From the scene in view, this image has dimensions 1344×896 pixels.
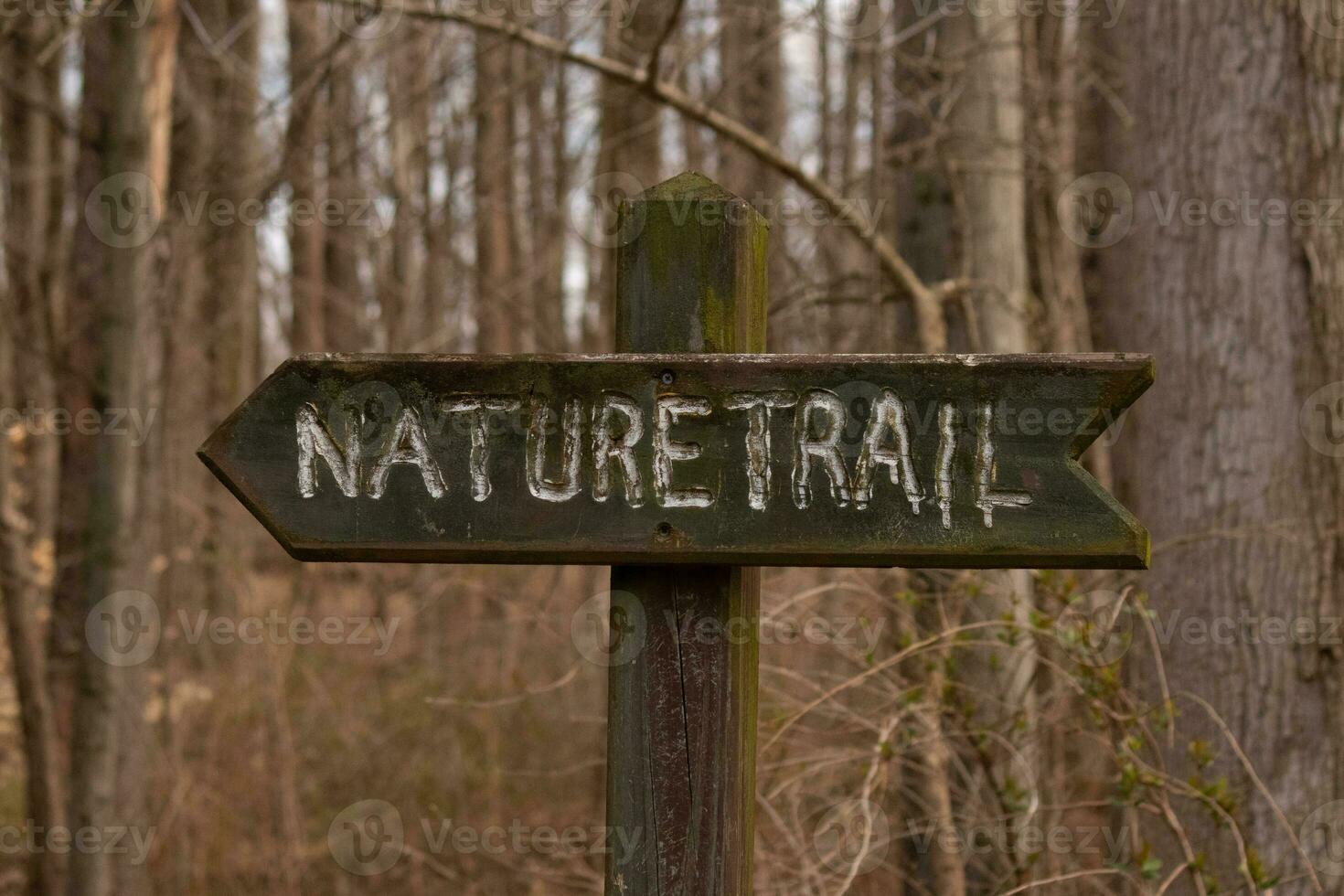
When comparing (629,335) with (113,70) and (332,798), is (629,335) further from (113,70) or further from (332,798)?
(332,798)

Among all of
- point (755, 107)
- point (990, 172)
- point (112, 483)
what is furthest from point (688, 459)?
point (755, 107)

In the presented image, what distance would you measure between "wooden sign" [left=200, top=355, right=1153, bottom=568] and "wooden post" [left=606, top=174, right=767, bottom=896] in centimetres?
12

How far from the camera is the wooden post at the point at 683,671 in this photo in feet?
5.52

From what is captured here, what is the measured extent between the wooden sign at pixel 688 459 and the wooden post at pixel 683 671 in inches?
4.9

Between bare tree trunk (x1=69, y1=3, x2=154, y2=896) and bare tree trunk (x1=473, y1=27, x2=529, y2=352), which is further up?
bare tree trunk (x1=473, y1=27, x2=529, y2=352)

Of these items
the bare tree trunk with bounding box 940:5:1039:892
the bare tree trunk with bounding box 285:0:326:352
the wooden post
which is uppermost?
the bare tree trunk with bounding box 285:0:326:352

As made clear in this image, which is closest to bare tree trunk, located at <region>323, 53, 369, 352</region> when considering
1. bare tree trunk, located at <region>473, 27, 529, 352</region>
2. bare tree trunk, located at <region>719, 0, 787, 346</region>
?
bare tree trunk, located at <region>473, 27, 529, 352</region>

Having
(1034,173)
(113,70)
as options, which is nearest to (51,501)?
(113,70)

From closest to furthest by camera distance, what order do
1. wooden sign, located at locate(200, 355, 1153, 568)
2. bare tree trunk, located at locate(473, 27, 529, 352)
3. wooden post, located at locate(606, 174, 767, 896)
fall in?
wooden sign, located at locate(200, 355, 1153, 568) → wooden post, located at locate(606, 174, 767, 896) → bare tree trunk, located at locate(473, 27, 529, 352)

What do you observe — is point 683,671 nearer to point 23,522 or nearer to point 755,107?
point 23,522

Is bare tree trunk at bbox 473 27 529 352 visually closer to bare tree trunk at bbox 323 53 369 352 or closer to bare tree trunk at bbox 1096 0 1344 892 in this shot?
bare tree trunk at bbox 323 53 369 352

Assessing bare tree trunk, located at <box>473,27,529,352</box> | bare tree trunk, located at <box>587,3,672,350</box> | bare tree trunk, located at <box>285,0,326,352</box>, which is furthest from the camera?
bare tree trunk, located at <box>473,27,529,352</box>

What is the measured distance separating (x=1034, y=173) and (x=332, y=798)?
15.7 ft

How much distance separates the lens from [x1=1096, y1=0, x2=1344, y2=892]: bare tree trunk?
10.0ft
